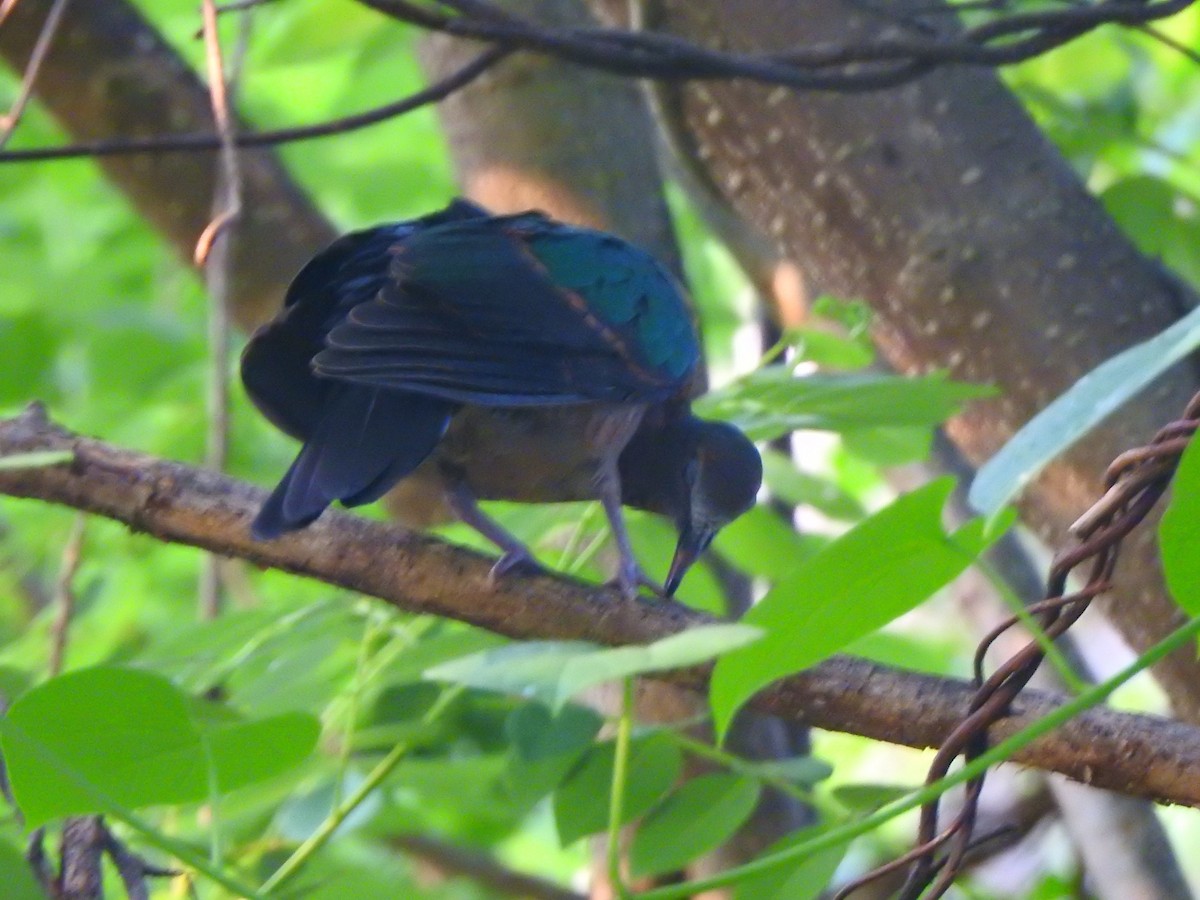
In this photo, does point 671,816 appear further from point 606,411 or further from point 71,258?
point 71,258

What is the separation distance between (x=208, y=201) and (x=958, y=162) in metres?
1.46

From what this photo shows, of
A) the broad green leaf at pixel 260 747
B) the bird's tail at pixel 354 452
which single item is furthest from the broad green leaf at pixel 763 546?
the broad green leaf at pixel 260 747

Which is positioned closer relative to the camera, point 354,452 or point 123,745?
point 123,745

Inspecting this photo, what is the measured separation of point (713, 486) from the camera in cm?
196

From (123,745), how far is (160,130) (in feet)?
6.46

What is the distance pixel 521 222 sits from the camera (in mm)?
1734

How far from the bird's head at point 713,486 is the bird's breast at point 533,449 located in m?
0.15

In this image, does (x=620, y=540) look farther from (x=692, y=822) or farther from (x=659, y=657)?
(x=659, y=657)

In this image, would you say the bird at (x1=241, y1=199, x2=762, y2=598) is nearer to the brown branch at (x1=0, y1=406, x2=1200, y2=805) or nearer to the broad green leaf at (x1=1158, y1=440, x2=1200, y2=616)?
the brown branch at (x1=0, y1=406, x2=1200, y2=805)

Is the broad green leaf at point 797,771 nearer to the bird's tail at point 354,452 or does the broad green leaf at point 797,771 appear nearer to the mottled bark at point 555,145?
the bird's tail at point 354,452

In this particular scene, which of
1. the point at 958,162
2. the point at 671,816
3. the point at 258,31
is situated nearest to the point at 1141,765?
the point at 671,816

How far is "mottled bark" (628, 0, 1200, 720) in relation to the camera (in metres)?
1.83

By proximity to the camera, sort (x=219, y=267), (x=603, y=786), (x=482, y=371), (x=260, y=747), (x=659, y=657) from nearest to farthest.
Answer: (x=659, y=657) < (x=260, y=747) < (x=603, y=786) < (x=482, y=371) < (x=219, y=267)

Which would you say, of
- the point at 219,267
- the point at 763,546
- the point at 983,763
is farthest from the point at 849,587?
the point at 219,267
